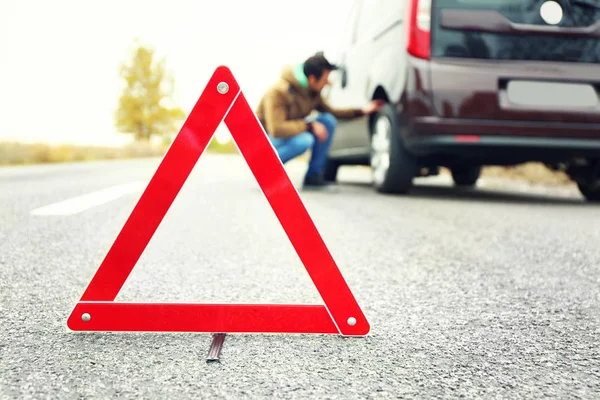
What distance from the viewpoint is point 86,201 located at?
227 inches

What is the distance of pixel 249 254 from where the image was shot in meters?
3.38

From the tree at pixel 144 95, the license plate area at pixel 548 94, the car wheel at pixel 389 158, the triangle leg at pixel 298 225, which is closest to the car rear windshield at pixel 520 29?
the license plate area at pixel 548 94

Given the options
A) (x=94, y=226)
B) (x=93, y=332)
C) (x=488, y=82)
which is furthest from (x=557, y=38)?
(x=93, y=332)

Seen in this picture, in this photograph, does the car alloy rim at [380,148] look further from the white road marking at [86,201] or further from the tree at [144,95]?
the tree at [144,95]

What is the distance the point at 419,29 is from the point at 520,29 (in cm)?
77

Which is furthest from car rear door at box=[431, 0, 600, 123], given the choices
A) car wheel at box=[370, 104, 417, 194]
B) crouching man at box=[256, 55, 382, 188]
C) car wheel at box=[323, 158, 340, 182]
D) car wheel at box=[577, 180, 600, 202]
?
car wheel at box=[323, 158, 340, 182]

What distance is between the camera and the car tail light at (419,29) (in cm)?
538

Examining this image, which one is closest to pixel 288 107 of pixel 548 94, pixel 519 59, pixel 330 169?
pixel 330 169

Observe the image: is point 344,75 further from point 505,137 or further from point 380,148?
point 505,137

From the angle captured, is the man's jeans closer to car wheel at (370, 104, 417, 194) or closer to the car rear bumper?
car wheel at (370, 104, 417, 194)

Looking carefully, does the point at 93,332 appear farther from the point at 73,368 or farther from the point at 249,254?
the point at 249,254

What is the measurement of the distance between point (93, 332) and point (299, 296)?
0.79 meters

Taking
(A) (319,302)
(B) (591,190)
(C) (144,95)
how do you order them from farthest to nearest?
(C) (144,95) < (B) (591,190) < (A) (319,302)

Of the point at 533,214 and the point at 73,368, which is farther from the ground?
the point at 73,368
